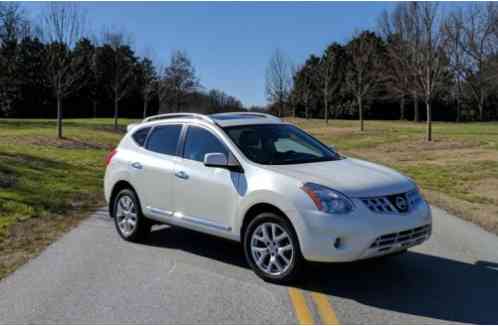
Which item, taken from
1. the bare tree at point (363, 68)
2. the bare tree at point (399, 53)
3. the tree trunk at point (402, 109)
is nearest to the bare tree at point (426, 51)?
the bare tree at point (399, 53)

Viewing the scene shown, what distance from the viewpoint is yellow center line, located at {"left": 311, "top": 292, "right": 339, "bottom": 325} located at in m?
4.64

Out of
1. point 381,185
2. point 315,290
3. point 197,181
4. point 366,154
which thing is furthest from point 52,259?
point 366,154

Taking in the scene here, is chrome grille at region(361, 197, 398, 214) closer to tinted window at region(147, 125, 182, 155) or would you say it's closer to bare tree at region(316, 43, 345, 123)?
tinted window at region(147, 125, 182, 155)

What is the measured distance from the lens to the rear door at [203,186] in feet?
20.2

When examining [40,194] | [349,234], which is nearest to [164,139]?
[349,234]

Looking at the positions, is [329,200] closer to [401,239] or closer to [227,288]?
[401,239]

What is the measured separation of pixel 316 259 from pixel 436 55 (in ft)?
79.6

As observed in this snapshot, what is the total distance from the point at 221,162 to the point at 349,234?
1747 mm

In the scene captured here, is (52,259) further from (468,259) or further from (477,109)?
(477,109)

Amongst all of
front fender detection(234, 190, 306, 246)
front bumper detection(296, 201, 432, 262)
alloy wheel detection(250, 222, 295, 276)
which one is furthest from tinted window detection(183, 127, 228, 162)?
front bumper detection(296, 201, 432, 262)

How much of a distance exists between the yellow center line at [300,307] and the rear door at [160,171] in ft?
A: 7.43

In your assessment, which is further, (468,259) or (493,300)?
(468,259)

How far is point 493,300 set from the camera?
5.16m

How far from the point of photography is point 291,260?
5.52 metres
